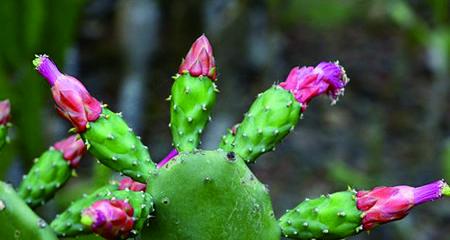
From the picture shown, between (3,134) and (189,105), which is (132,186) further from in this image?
(3,134)

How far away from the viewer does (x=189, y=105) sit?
1.06m

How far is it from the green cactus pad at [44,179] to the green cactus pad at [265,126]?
15.0 inches

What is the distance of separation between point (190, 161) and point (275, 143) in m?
0.13

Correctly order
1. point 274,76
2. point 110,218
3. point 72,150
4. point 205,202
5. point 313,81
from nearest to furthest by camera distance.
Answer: point 110,218, point 205,202, point 313,81, point 72,150, point 274,76

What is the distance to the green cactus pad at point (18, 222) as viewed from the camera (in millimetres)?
1171

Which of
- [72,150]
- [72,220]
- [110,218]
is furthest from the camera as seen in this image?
[72,150]

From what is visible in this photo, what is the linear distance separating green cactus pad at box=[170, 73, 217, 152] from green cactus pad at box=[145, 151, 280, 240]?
0.06m

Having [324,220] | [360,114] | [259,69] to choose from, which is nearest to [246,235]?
[324,220]

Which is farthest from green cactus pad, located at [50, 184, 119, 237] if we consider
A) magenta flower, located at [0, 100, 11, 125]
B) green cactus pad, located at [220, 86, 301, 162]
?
green cactus pad, located at [220, 86, 301, 162]

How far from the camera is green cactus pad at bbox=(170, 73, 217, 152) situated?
106cm

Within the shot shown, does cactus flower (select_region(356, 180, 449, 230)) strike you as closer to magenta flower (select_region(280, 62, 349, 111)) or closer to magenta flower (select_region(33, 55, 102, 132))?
magenta flower (select_region(280, 62, 349, 111))

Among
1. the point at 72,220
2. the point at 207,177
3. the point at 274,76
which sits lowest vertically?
the point at 207,177

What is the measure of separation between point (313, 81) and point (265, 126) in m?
0.09

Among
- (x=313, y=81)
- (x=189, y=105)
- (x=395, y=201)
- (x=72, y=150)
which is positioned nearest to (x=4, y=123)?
(x=72, y=150)
